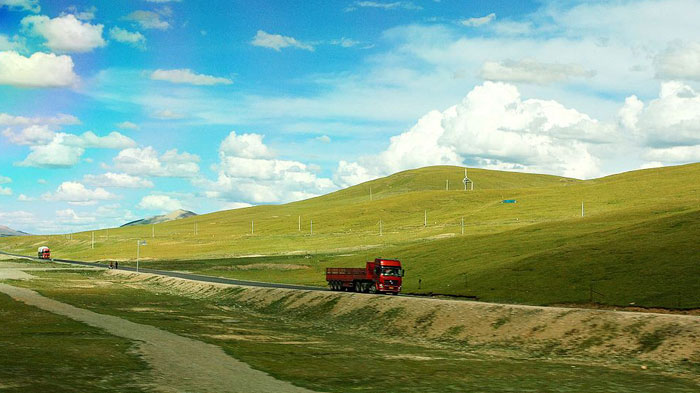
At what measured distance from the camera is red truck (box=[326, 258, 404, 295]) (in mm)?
80206

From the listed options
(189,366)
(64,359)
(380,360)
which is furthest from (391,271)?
(64,359)

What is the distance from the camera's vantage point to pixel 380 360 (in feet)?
129

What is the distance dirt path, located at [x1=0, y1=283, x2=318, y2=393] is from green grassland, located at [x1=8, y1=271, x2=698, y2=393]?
4.10 ft

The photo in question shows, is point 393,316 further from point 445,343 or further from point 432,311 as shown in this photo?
point 445,343

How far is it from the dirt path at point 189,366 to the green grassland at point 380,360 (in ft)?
4.10

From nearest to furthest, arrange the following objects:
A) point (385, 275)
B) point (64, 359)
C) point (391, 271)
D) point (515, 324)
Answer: point (64, 359), point (515, 324), point (385, 275), point (391, 271)

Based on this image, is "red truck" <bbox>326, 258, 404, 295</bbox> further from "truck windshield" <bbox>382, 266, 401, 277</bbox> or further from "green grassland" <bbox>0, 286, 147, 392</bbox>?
"green grassland" <bbox>0, 286, 147, 392</bbox>

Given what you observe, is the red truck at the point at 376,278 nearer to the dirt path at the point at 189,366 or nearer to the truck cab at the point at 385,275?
the truck cab at the point at 385,275

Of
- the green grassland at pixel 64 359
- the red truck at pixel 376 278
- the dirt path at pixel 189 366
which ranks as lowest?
the dirt path at pixel 189 366

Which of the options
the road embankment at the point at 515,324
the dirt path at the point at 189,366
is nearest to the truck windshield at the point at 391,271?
the road embankment at the point at 515,324

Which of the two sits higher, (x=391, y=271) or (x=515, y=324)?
(x=391, y=271)

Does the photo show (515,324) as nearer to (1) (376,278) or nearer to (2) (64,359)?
(1) (376,278)

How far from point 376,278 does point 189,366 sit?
156ft

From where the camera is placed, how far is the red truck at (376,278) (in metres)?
80.2
